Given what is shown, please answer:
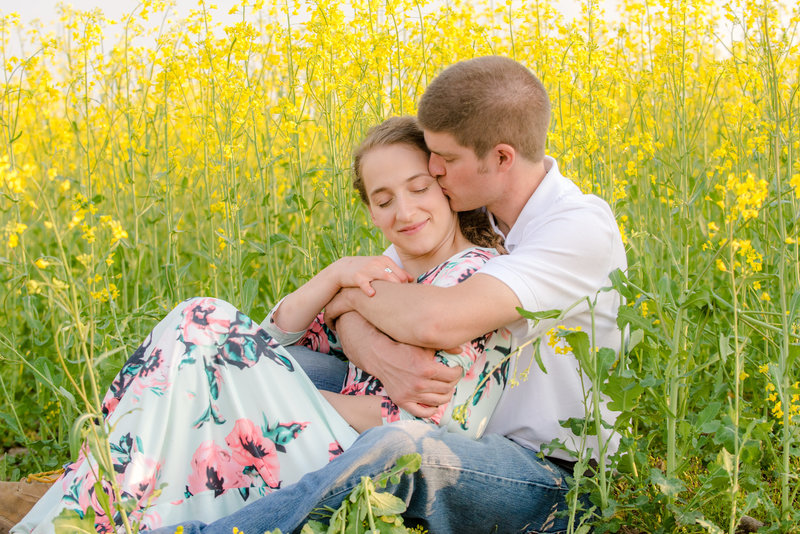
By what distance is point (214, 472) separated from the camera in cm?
196

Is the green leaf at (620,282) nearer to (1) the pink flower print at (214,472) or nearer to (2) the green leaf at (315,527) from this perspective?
(2) the green leaf at (315,527)

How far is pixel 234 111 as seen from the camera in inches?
127

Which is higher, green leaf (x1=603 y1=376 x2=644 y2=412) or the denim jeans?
green leaf (x1=603 y1=376 x2=644 y2=412)

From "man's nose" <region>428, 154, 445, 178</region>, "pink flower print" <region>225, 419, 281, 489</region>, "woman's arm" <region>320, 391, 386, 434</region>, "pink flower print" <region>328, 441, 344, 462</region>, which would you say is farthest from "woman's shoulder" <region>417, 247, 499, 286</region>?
"pink flower print" <region>225, 419, 281, 489</region>

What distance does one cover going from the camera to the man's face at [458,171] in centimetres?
214

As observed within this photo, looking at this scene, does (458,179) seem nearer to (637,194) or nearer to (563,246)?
(563,246)

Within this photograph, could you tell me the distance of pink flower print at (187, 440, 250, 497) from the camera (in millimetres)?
1944

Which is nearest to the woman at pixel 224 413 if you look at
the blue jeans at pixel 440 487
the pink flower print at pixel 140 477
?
the pink flower print at pixel 140 477

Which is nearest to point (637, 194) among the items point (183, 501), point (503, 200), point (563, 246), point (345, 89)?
point (345, 89)

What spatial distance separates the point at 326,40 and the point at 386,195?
102 centimetres

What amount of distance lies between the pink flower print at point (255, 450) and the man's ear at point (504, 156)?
0.92 metres

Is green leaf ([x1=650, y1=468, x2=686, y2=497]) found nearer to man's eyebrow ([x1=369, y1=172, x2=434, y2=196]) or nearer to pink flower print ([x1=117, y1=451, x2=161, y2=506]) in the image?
man's eyebrow ([x1=369, y1=172, x2=434, y2=196])

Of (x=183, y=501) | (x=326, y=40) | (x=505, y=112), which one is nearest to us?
(x=183, y=501)

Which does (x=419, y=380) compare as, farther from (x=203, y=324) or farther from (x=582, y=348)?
(x=203, y=324)
